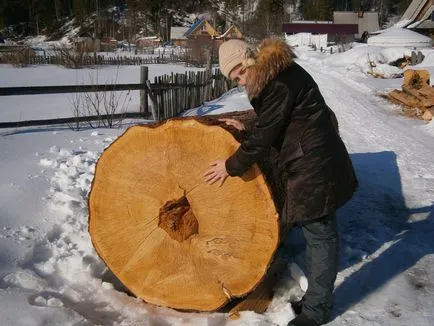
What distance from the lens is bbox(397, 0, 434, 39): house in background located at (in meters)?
38.8

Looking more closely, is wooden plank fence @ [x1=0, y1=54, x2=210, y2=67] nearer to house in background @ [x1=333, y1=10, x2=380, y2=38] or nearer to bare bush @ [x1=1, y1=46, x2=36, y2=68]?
bare bush @ [x1=1, y1=46, x2=36, y2=68]

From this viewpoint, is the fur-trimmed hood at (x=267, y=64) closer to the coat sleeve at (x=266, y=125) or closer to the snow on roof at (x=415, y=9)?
the coat sleeve at (x=266, y=125)

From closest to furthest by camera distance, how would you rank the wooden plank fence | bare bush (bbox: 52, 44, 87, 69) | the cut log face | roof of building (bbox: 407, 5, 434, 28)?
the cut log face → bare bush (bbox: 52, 44, 87, 69) → the wooden plank fence → roof of building (bbox: 407, 5, 434, 28)

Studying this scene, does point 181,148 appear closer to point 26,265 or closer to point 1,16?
point 26,265

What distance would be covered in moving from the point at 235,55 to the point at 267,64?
0.19m

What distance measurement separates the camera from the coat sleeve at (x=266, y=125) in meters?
2.35

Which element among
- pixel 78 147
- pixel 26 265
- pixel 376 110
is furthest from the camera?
pixel 376 110

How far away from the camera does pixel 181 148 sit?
2.81m

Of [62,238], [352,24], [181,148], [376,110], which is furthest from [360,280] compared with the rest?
[352,24]

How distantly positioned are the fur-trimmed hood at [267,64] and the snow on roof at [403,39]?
29255 mm

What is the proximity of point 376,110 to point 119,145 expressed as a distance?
925cm

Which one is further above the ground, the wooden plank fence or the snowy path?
the snowy path

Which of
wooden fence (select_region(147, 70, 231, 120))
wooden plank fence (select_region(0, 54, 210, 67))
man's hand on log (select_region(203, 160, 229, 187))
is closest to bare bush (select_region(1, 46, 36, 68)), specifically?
wooden plank fence (select_region(0, 54, 210, 67))

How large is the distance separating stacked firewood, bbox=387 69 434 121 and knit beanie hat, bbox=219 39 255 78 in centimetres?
827
